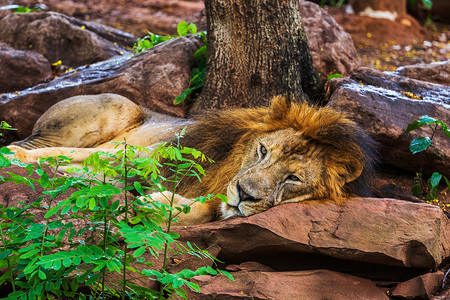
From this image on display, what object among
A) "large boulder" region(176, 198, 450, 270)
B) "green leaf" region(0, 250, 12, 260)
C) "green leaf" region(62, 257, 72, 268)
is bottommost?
"large boulder" region(176, 198, 450, 270)

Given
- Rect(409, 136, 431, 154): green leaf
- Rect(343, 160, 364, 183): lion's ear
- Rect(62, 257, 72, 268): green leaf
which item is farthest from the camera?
Rect(409, 136, 431, 154): green leaf

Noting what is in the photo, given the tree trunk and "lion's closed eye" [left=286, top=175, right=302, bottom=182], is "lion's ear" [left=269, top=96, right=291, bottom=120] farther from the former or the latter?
the tree trunk

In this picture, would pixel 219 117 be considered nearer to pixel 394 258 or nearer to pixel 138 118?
pixel 138 118

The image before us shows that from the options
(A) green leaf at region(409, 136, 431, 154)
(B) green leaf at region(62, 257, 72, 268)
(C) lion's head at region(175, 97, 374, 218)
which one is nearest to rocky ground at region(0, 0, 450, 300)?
(C) lion's head at region(175, 97, 374, 218)

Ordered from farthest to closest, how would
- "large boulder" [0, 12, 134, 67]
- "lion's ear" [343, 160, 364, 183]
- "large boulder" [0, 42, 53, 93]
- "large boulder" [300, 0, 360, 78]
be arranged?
"large boulder" [0, 12, 134, 67]
"large boulder" [0, 42, 53, 93]
"large boulder" [300, 0, 360, 78]
"lion's ear" [343, 160, 364, 183]

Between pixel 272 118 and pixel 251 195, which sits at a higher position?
pixel 272 118

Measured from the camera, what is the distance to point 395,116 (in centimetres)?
494

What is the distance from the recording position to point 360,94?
4.97 m

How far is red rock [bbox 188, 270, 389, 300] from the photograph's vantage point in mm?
2969

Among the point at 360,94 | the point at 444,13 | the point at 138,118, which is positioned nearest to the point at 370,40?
the point at 444,13

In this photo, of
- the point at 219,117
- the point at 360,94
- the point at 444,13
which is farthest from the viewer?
the point at 444,13

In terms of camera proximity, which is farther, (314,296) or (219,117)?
(219,117)

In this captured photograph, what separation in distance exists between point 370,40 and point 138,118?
25.2ft

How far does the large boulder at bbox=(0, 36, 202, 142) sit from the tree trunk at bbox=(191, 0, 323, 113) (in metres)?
0.63
